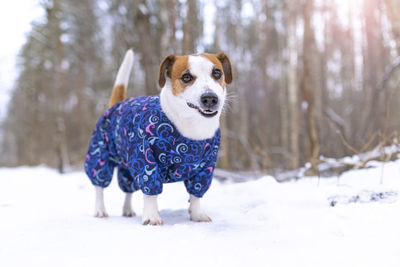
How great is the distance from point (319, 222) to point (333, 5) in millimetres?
19479

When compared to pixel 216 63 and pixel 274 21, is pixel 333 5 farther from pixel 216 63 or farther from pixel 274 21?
pixel 216 63

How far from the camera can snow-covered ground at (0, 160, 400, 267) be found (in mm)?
1777

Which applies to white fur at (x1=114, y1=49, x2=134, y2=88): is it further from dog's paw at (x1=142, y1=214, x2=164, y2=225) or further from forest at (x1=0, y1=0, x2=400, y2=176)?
forest at (x1=0, y1=0, x2=400, y2=176)

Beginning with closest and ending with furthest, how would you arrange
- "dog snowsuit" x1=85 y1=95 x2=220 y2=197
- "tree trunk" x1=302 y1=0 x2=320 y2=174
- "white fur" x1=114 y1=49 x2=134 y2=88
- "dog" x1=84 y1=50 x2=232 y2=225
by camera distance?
"dog" x1=84 y1=50 x2=232 y2=225, "dog snowsuit" x1=85 y1=95 x2=220 y2=197, "white fur" x1=114 y1=49 x2=134 y2=88, "tree trunk" x1=302 y1=0 x2=320 y2=174

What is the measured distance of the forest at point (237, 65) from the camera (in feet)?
22.4

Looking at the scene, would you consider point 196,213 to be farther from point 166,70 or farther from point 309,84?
point 309,84

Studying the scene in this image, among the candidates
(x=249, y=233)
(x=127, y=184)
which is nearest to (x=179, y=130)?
(x=249, y=233)

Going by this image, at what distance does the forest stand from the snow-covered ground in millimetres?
2457

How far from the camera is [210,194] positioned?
4020mm

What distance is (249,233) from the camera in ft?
7.38

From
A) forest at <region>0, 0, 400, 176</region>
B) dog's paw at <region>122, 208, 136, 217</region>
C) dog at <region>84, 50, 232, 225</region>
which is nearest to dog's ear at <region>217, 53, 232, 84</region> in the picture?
dog at <region>84, 50, 232, 225</region>

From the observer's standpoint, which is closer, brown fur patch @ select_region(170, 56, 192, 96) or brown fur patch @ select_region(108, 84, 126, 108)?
brown fur patch @ select_region(170, 56, 192, 96)

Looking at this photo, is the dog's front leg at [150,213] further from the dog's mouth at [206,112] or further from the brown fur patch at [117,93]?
the brown fur patch at [117,93]

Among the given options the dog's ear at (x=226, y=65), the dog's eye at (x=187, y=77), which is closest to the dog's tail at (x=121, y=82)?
the dog's ear at (x=226, y=65)
